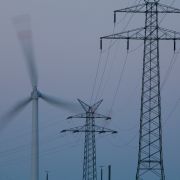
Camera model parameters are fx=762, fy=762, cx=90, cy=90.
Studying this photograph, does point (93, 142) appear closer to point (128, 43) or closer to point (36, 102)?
point (128, 43)

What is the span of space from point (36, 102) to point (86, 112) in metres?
33.9

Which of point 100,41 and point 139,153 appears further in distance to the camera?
point 100,41

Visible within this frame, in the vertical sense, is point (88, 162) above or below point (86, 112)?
below

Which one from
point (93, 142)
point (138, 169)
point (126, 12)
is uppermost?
point (126, 12)

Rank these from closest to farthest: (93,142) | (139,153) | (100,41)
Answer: (139,153) < (100,41) < (93,142)

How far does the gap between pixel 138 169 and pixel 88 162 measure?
24318mm

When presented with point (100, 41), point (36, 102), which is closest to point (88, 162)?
point (100, 41)

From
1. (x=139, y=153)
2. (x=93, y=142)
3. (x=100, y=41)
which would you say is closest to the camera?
(x=139, y=153)

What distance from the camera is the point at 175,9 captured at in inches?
2099

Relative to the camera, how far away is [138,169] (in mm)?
52375

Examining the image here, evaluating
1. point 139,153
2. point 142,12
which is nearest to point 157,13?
point 142,12

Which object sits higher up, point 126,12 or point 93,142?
point 126,12

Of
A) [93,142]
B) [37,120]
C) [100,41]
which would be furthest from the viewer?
[93,142]

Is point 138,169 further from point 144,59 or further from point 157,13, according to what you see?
point 157,13
